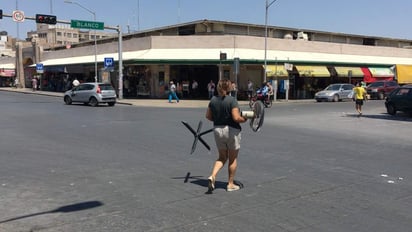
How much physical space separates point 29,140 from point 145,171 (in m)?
5.72

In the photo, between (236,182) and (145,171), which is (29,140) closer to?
(145,171)

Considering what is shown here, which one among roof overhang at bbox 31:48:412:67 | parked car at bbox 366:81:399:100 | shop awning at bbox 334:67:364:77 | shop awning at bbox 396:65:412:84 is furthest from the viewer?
shop awning at bbox 396:65:412:84

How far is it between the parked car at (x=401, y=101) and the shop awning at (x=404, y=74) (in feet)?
86.5

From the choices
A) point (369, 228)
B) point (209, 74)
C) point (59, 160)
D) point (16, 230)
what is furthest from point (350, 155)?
point (209, 74)

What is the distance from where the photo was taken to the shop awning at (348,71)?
4338 cm

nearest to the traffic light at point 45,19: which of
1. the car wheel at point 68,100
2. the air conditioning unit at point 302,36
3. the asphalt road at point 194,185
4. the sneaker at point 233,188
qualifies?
the car wheel at point 68,100

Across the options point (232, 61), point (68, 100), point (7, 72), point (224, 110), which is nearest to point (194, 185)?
point (224, 110)

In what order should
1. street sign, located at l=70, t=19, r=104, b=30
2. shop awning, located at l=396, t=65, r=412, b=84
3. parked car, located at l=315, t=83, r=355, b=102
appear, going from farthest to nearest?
shop awning, located at l=396, t=65, r=412, b=84 → parked car, located at l=315, t=83, r=355, b=102 → street sign, located at l=70, t=19, r=104, b=30

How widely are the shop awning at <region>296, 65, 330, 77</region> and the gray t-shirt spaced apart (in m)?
34.0

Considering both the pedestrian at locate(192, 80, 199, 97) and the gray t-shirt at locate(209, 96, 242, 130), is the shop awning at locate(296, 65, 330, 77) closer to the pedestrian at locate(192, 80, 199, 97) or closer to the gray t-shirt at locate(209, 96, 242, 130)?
the pedestrian at locate(192, 80, 199, 97)

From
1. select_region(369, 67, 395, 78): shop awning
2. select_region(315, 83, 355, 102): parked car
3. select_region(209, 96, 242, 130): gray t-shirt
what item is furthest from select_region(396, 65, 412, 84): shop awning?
select_region(209, 96, 242, 130): gray t-shirt

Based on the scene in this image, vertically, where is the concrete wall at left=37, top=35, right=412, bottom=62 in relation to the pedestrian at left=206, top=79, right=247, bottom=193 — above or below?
above

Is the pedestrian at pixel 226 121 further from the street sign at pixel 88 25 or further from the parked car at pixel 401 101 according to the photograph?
the street sign at pixel 88 25

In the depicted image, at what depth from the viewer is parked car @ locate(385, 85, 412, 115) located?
2278cm
